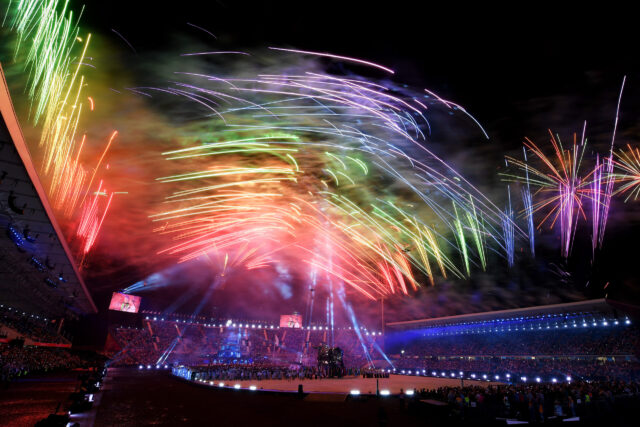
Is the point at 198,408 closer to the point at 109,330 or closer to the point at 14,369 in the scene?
→ the point at 14,369

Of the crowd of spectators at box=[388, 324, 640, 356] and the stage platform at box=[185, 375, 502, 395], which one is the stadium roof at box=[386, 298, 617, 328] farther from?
the stage platform at box=[185, 375, 502, 395]

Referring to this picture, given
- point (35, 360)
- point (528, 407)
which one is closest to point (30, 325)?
point (35, 360)

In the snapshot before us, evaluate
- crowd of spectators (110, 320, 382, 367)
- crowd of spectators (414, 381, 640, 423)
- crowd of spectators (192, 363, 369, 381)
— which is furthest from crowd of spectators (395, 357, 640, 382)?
crowd of spectators (192, 363, 369, 381)

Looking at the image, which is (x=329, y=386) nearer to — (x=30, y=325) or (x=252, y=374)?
(x=252, y=374)

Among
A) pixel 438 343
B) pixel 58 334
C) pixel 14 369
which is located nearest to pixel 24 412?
pixel 14 369

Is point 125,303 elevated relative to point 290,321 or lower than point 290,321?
lower

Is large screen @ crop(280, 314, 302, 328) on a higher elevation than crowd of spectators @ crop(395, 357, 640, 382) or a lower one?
higher
